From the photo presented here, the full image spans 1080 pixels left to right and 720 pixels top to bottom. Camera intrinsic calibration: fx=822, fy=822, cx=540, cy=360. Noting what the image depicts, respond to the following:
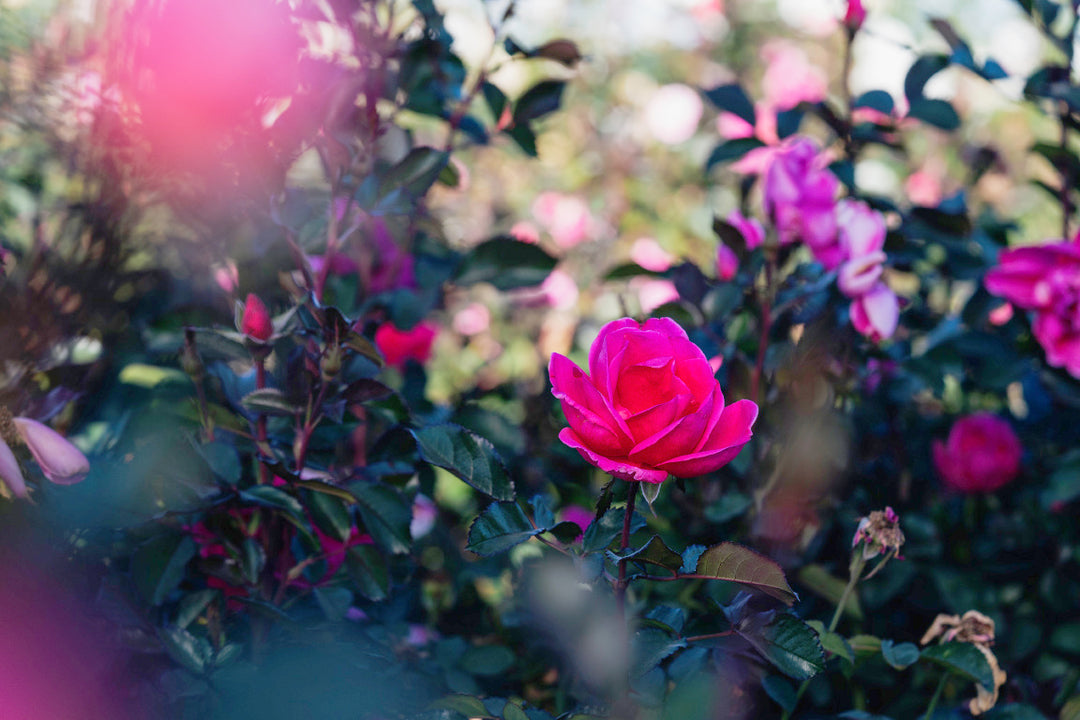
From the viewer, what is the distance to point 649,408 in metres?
0.56

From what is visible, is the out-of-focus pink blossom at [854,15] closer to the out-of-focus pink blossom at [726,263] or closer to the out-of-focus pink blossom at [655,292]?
the out-of-focus pink blossom at [726,263]

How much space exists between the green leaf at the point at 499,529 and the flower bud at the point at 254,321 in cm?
25

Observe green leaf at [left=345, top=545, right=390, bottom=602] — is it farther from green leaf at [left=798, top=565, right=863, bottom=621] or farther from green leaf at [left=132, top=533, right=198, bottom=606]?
green leaf at [left=798, top=565, right=863, bottom=621]

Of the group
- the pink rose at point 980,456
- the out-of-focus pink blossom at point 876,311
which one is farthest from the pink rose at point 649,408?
the pink rose at point 980,456

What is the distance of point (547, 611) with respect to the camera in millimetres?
752

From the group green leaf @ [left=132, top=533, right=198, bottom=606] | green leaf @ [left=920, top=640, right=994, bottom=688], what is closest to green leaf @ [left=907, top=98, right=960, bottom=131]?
green leaf @ [left=920, top=640, right=994, bottom=688]

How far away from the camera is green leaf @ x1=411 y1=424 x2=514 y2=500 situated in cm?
66

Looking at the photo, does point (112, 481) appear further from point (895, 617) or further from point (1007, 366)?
point (1007, 366)

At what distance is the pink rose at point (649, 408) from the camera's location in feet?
1.80

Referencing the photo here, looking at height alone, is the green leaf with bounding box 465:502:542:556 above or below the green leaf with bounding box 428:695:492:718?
above

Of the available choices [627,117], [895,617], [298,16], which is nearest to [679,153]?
[627,117]

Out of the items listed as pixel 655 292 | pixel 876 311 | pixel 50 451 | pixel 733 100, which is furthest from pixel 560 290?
pixel 50 451

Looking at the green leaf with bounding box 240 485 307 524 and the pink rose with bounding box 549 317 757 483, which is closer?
the pink rose with bounding box 549 317 757 483

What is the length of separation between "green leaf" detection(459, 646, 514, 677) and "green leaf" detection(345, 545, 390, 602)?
0.16m
